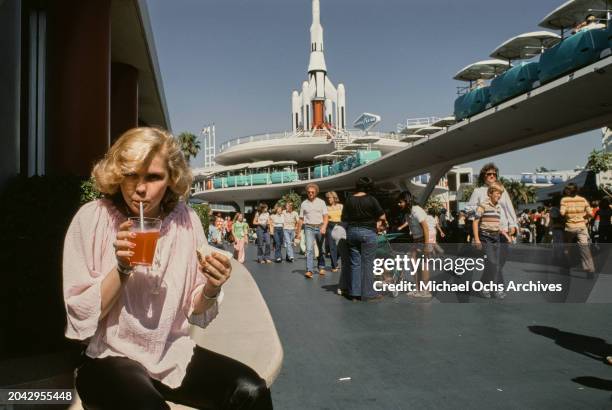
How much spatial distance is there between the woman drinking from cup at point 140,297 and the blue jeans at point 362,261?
531 cm

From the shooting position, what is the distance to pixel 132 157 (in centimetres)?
197

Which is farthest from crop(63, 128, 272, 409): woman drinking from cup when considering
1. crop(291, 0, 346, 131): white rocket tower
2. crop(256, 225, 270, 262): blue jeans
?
crop(291, 0, 346, 131): white rocket tower

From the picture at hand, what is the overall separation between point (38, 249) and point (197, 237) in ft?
6.62

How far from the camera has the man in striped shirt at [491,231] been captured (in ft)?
23.8

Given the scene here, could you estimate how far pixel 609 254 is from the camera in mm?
10062

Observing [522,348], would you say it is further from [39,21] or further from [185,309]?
[39,21]

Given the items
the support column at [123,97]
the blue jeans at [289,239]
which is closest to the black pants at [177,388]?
the support column at [123,97]

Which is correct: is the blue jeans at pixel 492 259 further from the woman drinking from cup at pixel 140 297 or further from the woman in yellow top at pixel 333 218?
the woman drinking from cup at pixel 140 297

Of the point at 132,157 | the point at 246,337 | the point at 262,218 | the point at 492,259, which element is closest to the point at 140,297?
the point at 132,157

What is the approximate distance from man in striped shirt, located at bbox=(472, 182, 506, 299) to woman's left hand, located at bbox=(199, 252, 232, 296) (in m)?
5.99

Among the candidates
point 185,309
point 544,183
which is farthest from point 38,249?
point 544,183

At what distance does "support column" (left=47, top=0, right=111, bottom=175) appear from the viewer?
235 inches

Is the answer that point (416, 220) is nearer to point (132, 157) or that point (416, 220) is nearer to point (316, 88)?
point (132, 157)

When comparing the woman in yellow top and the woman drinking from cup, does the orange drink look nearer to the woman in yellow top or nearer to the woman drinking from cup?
the woman drinking from cup
